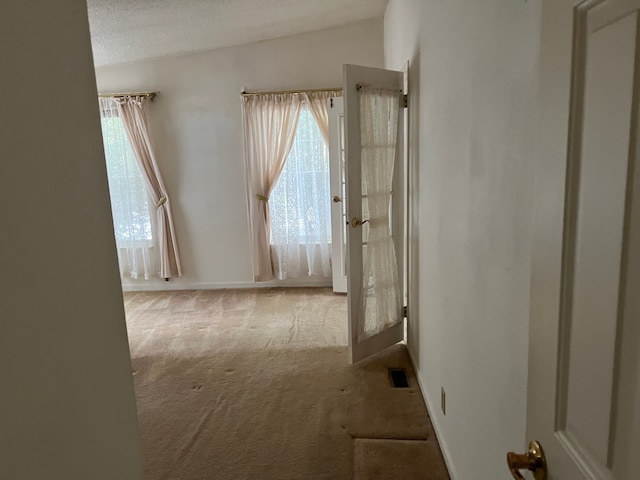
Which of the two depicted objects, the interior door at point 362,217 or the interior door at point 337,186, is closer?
the interior door at point 362,217

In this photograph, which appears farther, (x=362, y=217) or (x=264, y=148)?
(x=264, y=148)

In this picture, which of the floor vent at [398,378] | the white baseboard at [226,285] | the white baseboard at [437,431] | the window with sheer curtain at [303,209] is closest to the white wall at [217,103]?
the white baseboard at [226,285]

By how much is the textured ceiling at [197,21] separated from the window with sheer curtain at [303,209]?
0.85m

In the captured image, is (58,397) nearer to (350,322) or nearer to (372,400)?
(372,400)

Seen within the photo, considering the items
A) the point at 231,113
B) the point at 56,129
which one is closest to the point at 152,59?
the point at 231,113

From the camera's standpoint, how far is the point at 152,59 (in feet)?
15.1

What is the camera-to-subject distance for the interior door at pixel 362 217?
9.11 ft

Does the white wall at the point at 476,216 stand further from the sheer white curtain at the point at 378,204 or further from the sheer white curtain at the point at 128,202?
the sheer white curtain at the point at 128,202

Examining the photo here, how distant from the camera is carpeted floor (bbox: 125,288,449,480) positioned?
2111mm

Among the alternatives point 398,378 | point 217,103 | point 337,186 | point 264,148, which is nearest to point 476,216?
point 398,378

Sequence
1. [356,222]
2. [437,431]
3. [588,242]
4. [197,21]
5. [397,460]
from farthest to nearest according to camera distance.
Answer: [197,21] → [356,222] → [437,431] → [397,460] → [588,242]

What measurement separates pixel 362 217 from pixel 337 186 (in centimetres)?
149

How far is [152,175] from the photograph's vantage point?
476 cm

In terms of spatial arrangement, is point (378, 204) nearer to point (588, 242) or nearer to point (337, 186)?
point (337, 186)
